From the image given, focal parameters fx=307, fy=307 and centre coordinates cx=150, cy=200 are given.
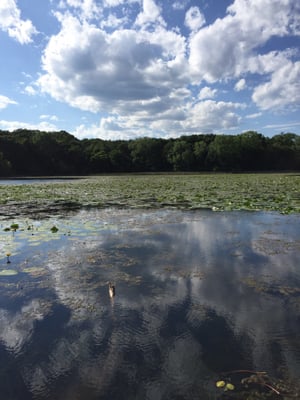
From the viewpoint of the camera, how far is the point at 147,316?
3.25 meters

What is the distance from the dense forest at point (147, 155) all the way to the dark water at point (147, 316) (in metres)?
64.3

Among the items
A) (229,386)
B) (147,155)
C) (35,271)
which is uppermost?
(147,155)

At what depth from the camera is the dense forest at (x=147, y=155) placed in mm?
67688

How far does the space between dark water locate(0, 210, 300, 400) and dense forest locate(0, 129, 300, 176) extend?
64.3 meters

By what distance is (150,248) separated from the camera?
19.0 ft

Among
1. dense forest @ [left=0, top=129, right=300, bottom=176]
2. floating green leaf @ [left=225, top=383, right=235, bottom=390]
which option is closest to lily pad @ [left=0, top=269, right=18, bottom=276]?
floating green leaf @ [left=225, top=383, right=235, bottom=390]

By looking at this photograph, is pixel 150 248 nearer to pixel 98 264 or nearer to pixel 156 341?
pixel 98 264

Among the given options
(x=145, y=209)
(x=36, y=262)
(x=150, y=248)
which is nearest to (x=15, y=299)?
(x=36, y=262)

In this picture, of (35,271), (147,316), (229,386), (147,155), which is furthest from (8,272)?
(147,155)

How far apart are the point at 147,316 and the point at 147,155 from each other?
2917 inches

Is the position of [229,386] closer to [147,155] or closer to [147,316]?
[147,316]

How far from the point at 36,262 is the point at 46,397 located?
3.17m

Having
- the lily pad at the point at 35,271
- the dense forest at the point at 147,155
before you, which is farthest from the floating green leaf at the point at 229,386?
the dense forest at the point at 147,155

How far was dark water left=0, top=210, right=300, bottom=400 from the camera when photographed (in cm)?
231
